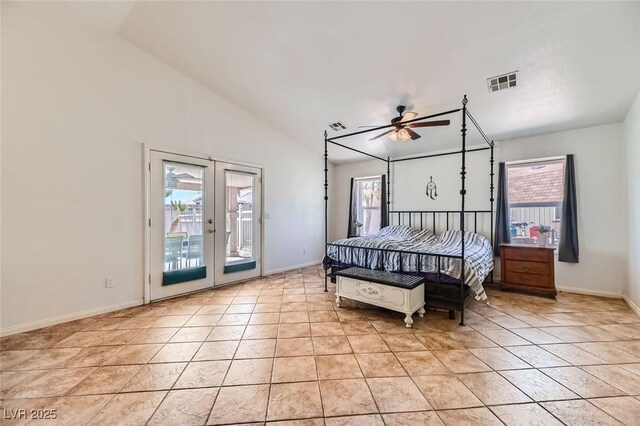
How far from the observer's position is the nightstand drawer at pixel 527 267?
383 cm

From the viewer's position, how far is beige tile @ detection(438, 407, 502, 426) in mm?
1535

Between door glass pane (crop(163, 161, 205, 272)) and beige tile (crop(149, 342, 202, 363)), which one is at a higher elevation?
door glass pane (crop(163, 161, 205, 272))

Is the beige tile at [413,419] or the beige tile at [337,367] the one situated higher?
the beige tile at [337,367]

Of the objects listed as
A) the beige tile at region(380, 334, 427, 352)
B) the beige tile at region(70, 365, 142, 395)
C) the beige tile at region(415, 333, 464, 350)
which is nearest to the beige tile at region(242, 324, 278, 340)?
the beige tile at region(70, 365, 142, 395)

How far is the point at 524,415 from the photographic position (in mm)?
1599

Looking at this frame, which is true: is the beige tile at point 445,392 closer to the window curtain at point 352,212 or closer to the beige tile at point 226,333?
the beige tile at point 226,333

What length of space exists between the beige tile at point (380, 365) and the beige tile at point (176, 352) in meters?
1.48

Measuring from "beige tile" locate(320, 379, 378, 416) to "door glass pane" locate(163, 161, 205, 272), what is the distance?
9.90 ft

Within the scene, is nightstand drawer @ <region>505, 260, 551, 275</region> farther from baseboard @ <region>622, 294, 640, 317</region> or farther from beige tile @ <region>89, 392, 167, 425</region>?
beige tile @ <region>89, 392, 167, 425</region>

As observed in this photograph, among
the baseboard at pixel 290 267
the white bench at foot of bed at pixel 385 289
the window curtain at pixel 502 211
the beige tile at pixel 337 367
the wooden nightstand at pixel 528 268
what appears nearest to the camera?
the beige tile at pixel 337 367

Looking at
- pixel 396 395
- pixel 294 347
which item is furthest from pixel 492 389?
pixel 294 347

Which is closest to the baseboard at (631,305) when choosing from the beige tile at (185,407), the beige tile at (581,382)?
the beige tile at (581,382)

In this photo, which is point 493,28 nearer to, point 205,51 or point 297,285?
point 205,51

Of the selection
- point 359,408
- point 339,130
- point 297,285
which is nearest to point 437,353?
point 359,408
